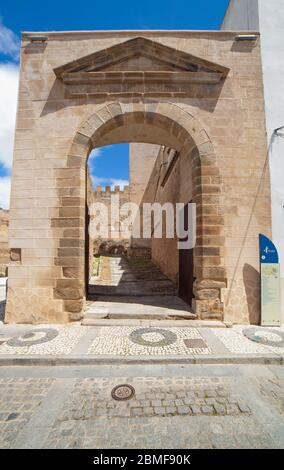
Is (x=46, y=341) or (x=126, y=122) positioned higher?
(x=126, y=122)

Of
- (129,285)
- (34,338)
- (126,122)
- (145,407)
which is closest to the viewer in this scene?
(145,407)

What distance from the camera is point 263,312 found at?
5.02 meters

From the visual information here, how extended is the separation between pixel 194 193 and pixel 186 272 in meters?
2.13

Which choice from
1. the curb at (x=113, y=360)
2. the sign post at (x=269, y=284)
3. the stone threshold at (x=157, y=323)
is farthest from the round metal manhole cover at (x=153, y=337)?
the sign post at (x=269, y=284)

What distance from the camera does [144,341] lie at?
404 cm

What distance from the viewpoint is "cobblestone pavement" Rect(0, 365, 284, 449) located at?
2113 millimetres

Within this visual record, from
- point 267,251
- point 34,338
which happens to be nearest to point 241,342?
point 267,251

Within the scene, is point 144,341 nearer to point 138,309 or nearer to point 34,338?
point 138,309

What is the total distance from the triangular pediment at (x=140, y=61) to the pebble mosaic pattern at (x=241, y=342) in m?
5.45

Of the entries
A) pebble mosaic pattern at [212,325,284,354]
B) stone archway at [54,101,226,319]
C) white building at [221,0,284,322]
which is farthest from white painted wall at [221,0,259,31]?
pebble mosaic pattern at [212,325,284,354]

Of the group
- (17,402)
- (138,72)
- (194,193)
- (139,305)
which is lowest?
(17,402)

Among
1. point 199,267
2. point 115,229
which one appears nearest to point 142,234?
point 115,229

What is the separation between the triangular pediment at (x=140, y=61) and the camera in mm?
5344
